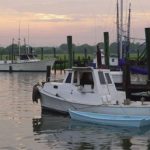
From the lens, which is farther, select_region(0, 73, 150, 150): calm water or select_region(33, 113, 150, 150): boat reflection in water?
select_region(33, 113, 150, 150): boat reflection in water

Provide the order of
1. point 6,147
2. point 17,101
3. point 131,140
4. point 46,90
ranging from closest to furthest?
point 6,147
point 131,140
point 46,90
point 17,101

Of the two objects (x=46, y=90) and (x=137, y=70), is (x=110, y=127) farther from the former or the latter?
(x=137, y=70)

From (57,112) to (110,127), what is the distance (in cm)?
651

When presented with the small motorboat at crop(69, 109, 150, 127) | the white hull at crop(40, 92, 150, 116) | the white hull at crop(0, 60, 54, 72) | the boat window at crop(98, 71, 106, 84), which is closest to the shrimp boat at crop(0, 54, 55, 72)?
the white hull at crop(0, 60, 54, 72)

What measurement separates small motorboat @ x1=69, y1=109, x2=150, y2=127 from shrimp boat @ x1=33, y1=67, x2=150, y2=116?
564mm

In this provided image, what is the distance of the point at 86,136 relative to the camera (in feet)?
87.0

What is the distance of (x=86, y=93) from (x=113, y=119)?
11.7 ft

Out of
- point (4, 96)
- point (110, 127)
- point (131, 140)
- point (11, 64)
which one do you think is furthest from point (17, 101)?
point (11, 64)

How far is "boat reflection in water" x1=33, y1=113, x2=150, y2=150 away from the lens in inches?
951

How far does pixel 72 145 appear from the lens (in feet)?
79.4

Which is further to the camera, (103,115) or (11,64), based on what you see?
(11,64)

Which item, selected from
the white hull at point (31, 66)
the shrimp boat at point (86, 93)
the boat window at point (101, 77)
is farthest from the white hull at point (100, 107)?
the white hull at point (31, 66)

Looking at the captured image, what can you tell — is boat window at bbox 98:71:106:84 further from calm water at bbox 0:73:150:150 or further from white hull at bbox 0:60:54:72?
white hull at bbox 0:60:54:72

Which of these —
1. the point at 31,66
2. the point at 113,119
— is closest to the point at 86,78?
the point at 113,119
